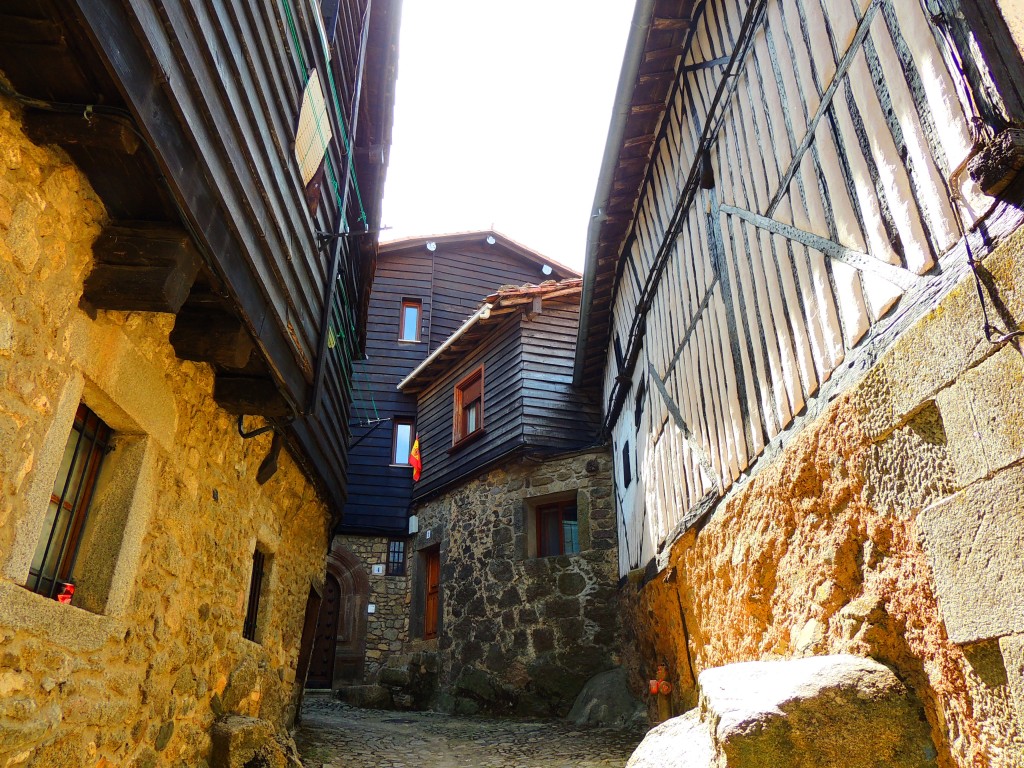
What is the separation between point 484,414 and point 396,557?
3.58 meters

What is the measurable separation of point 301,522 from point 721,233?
4.65m

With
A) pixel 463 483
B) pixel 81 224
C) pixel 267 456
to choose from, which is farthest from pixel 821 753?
pixel 463 483

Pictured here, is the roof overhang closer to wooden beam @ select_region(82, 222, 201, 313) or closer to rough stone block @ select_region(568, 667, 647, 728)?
wooden beam @ select_region(82, 222, 201, 313)

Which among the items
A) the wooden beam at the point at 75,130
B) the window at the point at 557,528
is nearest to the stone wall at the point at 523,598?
the window at the point at 557,528

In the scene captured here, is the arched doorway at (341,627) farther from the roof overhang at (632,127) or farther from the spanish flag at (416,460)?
the roof overhang at (632,127)

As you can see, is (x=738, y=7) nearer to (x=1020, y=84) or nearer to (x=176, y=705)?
(x=1020, y=84)

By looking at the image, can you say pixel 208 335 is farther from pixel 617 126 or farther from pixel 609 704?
pixel 609 704

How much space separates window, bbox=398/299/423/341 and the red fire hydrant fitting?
1036cm

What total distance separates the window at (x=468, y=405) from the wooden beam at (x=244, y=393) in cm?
738

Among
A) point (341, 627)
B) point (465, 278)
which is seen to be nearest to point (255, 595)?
point (341, 627)

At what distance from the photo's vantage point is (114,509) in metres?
3.36

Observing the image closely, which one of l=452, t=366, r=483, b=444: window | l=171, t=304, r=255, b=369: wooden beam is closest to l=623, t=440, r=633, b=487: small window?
l=452, t=366, r=483, b=444: window

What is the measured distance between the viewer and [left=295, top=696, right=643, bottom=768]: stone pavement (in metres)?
5.93

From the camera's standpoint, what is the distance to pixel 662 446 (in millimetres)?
6281
